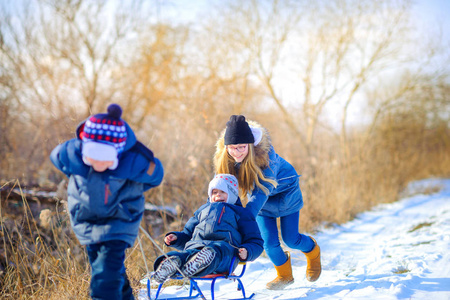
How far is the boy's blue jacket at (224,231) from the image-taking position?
286 cm

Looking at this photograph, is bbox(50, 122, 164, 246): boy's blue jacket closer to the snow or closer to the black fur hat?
the black fur hat

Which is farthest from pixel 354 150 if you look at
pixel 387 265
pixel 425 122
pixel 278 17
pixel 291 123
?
pixel 387 265

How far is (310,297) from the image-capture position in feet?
10.7

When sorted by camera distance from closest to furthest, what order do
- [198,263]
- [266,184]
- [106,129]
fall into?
[106,129]
[198,263]
[266,184]

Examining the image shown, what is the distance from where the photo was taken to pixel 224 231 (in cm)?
293

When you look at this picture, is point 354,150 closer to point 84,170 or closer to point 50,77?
point 50,77

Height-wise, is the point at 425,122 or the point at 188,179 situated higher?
the point at 188,179

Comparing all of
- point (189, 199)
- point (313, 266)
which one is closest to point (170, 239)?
point (313, 266)

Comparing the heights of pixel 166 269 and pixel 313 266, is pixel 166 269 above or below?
above

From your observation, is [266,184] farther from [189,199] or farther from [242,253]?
[189,199]

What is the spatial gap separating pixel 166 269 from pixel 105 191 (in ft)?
2.44

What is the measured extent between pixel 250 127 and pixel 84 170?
162 centimetres

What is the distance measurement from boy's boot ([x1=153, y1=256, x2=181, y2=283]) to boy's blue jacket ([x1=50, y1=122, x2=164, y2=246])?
1.11 feet

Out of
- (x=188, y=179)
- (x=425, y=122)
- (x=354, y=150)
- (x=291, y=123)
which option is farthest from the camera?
(x=425, y=122)
